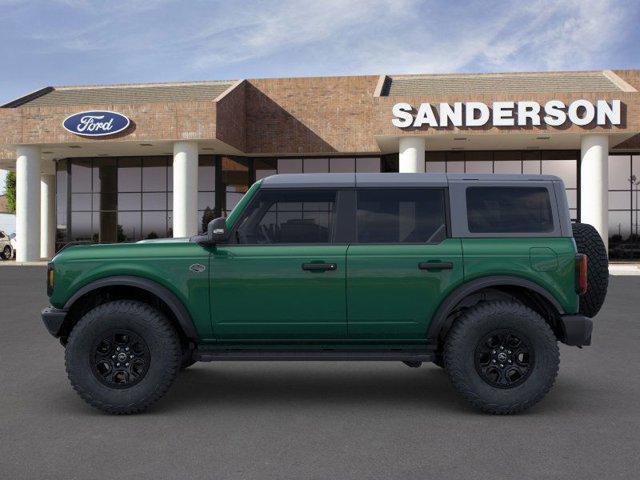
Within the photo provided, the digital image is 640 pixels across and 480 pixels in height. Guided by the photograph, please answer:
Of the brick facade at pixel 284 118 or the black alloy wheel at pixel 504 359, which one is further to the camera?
the brick facade at pixel 284 118

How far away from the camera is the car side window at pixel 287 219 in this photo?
602cm

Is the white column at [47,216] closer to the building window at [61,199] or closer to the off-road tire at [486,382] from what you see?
the building window at [61,199]

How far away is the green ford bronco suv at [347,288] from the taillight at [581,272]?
1 centimetres

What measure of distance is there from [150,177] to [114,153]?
2457 millimetres

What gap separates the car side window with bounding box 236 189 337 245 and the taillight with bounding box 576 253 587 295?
213 centimetres

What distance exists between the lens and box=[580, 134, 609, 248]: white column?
30.2 m

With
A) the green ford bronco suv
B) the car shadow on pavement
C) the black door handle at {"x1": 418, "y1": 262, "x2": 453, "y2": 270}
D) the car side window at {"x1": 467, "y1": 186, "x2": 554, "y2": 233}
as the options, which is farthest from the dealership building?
the black door handle at {"x1": 418, "y1": 262, "x2": 453, "y2": 270}

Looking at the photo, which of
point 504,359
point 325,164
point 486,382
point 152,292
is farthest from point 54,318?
point 325,164

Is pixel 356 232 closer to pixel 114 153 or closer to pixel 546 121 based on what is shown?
pixel 546 121

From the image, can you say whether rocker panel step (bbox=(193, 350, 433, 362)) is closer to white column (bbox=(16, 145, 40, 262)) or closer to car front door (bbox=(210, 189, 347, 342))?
car front door (bbox=(210, 189, 347, 342))

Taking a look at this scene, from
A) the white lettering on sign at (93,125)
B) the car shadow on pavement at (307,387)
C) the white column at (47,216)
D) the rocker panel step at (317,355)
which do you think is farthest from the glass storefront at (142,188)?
the rocker panel step at (317,355)

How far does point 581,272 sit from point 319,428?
2.59 metres

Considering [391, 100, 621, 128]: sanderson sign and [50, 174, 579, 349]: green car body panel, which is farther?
[391, 100, 621, 128]: sanderson sign

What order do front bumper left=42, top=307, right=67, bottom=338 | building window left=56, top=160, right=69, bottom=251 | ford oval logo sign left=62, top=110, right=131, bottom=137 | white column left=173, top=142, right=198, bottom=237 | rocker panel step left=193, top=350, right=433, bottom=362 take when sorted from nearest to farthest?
rocker panel step left=193, top=350, right=433, bottom=362 → front bumper left=42, top=307, right=67, bottom=338 → ford oval logo sign left=62, top=110, right=131, bottom=137 → white column left=173, top=142, right=198, bottom=237 → building window left=56, top=160, right=69, bottom=251
